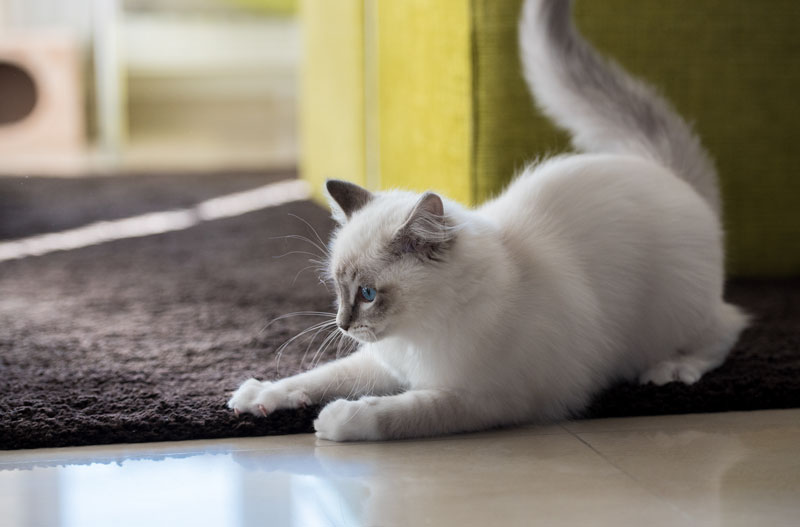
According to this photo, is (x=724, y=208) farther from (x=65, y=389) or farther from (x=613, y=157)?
(x=65, y=389)

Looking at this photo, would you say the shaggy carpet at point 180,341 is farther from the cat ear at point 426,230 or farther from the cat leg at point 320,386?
the cat ear at point 426,230

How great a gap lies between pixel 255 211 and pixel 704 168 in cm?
191

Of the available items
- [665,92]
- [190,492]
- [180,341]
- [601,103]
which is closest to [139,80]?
[665,92]

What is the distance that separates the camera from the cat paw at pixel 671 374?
5.03 feet

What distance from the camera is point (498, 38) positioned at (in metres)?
2.08

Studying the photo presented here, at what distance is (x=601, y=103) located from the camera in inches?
71.0

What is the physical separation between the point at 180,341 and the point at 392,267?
0.66m

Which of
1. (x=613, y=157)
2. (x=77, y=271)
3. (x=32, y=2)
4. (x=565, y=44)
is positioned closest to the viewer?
(x=613, y=157)

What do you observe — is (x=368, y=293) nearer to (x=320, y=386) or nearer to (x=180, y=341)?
(x=320, y=386)

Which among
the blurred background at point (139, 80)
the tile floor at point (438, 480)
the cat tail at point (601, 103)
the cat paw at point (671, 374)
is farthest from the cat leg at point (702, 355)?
the blurred background at point (139, 80)

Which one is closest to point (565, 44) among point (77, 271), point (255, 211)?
point (77, 271)

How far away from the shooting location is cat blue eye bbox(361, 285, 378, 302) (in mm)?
1311

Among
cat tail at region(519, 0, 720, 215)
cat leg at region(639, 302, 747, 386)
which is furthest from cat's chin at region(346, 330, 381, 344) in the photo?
cat tail at region(519, 0, 720, 215)

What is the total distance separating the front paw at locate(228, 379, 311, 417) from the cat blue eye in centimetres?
21
